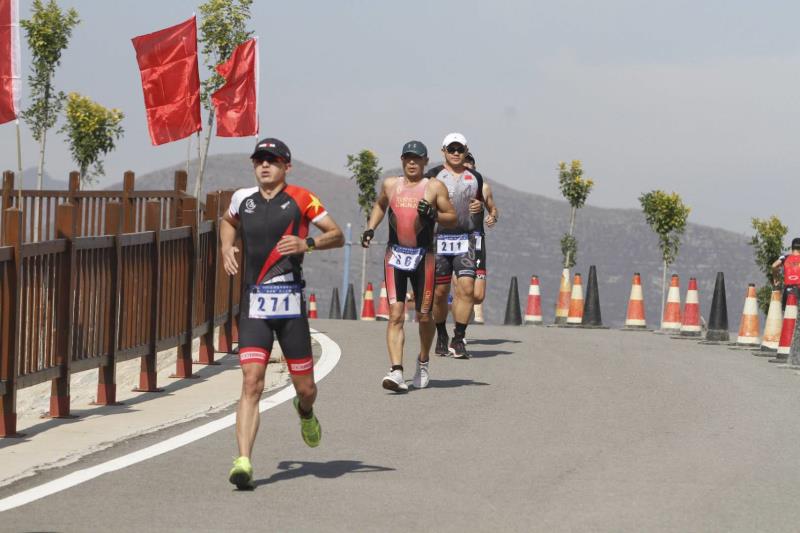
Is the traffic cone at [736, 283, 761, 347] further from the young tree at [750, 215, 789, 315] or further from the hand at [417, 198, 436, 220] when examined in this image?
the young tree at [750, 215, 789, 315]

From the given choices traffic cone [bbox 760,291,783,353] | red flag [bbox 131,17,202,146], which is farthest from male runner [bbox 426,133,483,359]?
red flag [bbox 131,17,202,146]

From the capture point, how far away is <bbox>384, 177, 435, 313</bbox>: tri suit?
13500 mm

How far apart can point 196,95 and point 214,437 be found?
37.3 feet

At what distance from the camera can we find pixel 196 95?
69.0 ft

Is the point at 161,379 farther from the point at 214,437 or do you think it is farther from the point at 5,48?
the point at 5,48

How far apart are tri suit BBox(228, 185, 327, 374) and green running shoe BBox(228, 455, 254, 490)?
2.34 feet

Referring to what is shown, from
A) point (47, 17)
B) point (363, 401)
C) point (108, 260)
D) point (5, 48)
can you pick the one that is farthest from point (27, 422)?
point (47, 17)

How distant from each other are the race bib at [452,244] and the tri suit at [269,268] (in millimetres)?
7101

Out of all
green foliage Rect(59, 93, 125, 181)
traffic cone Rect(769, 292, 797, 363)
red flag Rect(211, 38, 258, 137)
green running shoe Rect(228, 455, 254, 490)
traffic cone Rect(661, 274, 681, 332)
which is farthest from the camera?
green foliage Rect(59, 93, 125, 181)

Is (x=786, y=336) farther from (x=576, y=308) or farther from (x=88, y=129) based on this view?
(x=88, y=129)

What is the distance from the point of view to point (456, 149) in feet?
51.6

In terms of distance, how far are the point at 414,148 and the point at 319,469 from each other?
189 inches

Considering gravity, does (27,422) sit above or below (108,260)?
below

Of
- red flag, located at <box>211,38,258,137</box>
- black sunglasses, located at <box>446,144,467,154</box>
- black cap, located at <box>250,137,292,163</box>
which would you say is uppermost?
red flag, located at <box>211,38,258,137</box>
